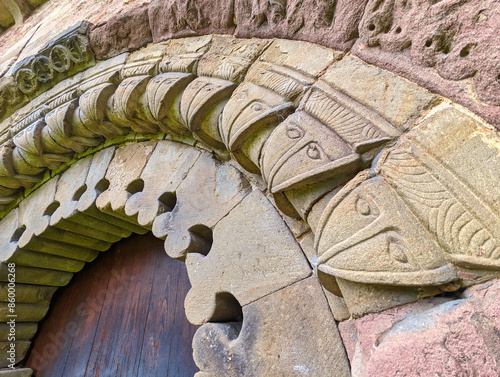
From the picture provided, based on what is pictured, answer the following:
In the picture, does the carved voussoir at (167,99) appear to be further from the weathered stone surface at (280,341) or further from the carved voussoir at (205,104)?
the weathered stone surface at (280,341)

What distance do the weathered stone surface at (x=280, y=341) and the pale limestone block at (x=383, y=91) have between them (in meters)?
0.50

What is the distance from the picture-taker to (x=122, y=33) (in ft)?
5.81

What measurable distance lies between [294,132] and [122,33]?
136 centimetres

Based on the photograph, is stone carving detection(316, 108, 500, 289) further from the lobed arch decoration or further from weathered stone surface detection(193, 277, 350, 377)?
weathered stone surface detection(193, 277, 350, 377)

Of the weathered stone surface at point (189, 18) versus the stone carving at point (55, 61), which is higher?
the stone carving at point (55, 61)

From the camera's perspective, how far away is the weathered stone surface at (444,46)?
26.2 inches

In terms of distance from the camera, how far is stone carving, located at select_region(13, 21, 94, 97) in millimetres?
1875

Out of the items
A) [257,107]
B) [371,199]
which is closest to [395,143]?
[371,199]

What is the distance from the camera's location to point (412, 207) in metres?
0.67

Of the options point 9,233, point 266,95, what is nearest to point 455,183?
point 266,95

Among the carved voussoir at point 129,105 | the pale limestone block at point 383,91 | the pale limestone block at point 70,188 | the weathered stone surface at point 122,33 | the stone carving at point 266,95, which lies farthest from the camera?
the pale limestone block at point 70,188

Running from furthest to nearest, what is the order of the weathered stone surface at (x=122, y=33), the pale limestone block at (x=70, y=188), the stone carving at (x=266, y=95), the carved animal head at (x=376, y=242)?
the pale limestone block at (x=70, y=188)
the weathered stone surface at (x=122, y=33)
the stone carving at (x=266, y=95)
the carved animal head at (x=376, y=242)

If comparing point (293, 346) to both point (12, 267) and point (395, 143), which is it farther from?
point (12, 267)

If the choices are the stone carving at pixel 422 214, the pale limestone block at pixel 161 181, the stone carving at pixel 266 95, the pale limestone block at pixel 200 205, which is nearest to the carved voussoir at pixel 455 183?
the stone carving at pixel 422 214
